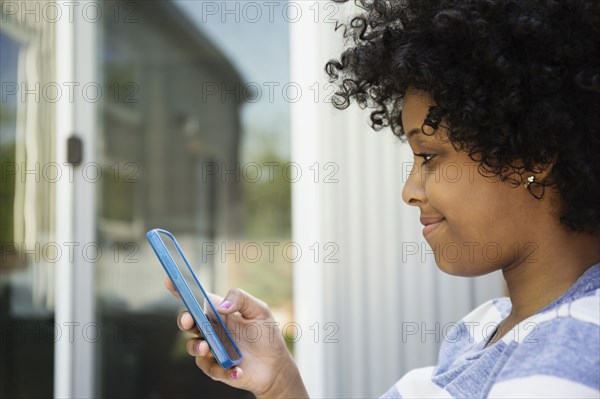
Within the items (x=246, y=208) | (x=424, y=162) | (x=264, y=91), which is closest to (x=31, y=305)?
(x=264, y=91)

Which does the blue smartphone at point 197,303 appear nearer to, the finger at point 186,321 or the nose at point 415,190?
the finger at point 186,321

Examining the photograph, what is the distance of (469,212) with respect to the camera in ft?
3.02

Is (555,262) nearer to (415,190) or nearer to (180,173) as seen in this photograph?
(415,190)

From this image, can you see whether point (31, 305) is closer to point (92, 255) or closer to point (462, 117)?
point (92, 255)

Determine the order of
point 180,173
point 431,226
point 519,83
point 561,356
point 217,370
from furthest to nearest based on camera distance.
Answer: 1. point 180,173
2. point 217,370
3. point 431,226
4. point 519,83
5. point 561,356

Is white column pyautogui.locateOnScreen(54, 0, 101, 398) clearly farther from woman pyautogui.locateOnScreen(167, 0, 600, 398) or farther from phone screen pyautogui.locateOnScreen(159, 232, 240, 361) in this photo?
woman pyautogui.locateOnScreen(167, 0, 600, 398)

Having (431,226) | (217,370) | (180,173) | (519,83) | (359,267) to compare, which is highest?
(180,173)

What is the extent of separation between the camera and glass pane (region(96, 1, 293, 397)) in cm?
323

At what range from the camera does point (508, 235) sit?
3.02ft

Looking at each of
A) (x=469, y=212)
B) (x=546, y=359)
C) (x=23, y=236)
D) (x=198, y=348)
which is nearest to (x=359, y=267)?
(x=198, y=348)

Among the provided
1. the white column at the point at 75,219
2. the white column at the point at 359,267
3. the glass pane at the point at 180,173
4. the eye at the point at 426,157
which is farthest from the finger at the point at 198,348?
the glass pane at the point at 180,173

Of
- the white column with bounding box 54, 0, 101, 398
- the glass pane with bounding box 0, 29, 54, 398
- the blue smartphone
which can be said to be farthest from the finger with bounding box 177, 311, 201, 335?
the glass pane with bounding box 0, 29, 54, 398

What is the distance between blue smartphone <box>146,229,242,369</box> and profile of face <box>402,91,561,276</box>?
348 mm

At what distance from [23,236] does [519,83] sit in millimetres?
2369
